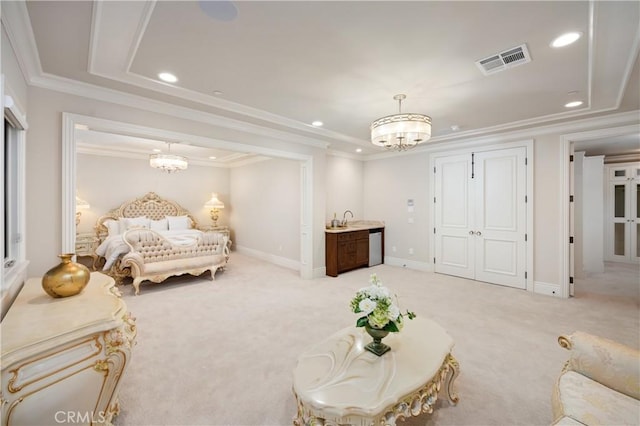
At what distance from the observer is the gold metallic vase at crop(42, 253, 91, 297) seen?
1.77 metres

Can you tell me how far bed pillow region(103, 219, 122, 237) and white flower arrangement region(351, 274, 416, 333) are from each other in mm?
6516

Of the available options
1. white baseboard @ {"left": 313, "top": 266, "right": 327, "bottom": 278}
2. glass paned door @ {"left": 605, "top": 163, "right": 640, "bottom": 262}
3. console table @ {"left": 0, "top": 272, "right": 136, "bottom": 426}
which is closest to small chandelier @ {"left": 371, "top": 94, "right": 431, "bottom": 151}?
console table @ {"left": 0, "top": 272, "right": 136, "bottom": 426}

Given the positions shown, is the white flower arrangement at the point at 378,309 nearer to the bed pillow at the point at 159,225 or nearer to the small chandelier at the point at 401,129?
the small chandelier at the point at 401,129

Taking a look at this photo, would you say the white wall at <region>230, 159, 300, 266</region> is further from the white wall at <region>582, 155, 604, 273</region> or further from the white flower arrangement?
the white wall at <region>582, 155, 604, 273</region>

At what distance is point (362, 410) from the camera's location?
52.0 inches

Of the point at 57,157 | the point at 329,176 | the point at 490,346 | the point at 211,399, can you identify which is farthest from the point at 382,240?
the point at 57,157

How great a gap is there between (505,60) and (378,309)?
2388mm

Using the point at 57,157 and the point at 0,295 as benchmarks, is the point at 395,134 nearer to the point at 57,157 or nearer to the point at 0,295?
the point at 0,295

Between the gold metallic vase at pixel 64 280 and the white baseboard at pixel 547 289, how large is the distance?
5.68 m

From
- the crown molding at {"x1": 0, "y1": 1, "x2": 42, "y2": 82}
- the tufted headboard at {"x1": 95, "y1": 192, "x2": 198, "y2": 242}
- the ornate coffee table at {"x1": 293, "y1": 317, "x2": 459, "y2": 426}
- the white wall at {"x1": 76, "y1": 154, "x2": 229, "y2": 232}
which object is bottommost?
the ornate coffee table at {"x1": 293, "y1": 317, "x2": 459, "y2": 426}

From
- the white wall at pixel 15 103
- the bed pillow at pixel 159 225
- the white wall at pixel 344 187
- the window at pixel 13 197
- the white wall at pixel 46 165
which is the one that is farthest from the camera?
the bed pillow at pixel 159 225

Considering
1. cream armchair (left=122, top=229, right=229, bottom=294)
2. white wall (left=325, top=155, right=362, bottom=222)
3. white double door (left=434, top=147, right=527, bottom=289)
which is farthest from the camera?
white wall (left=325, top=155, right=362, bottom=222)

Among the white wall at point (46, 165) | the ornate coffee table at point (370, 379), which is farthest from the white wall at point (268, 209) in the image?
the ornate coffee table at point (370, 379)

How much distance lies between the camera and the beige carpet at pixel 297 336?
1907mm
